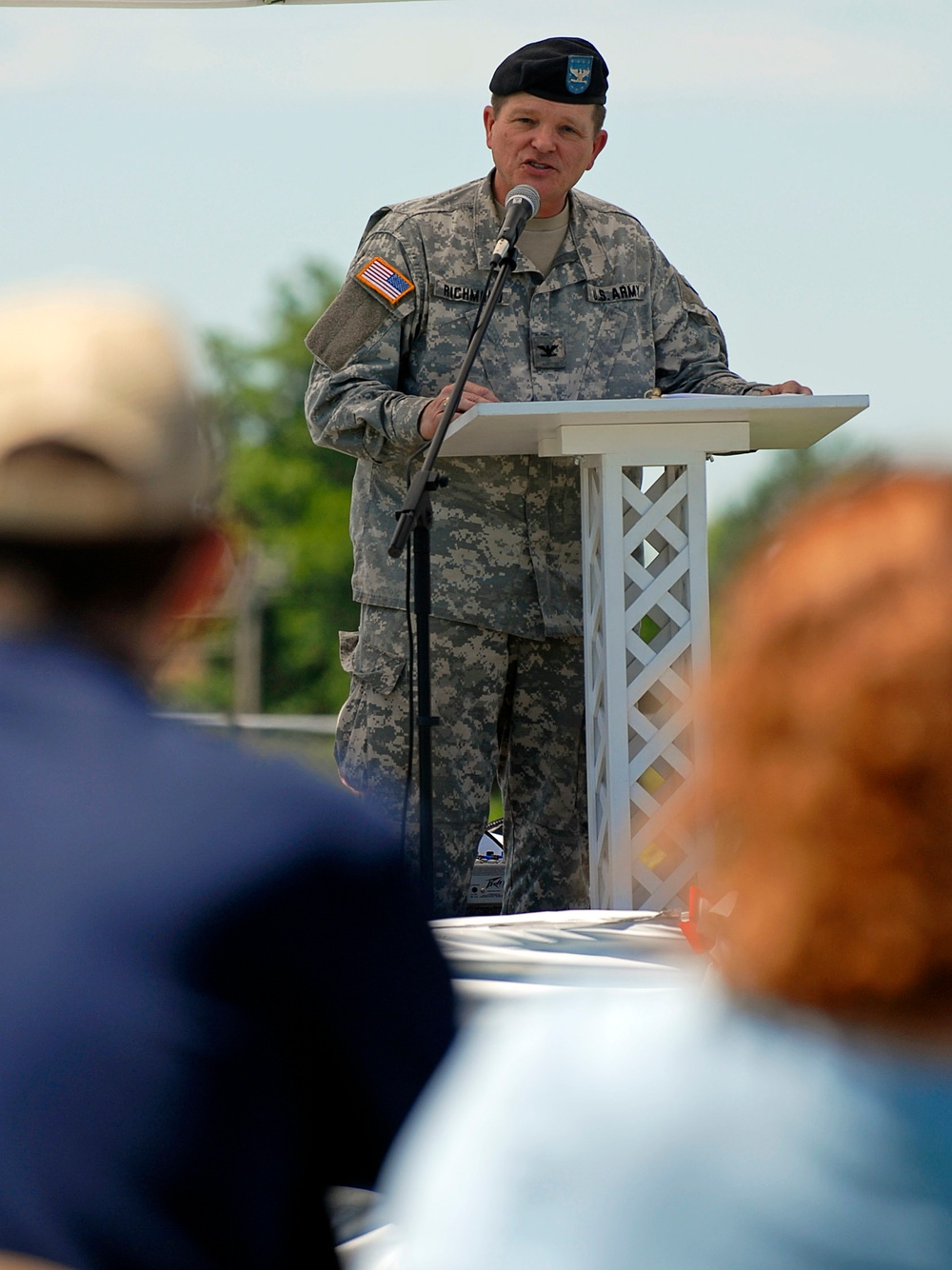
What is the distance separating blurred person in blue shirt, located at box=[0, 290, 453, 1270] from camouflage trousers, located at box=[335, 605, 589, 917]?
7.20 feet

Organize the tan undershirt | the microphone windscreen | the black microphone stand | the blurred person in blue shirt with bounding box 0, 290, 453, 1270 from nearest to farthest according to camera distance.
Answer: the blurred person in blue shirt with bounding box 0, 290, 453, 1270
the black microphone stand
the microphone windscreen
the tan undershirt

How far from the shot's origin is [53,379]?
826mm

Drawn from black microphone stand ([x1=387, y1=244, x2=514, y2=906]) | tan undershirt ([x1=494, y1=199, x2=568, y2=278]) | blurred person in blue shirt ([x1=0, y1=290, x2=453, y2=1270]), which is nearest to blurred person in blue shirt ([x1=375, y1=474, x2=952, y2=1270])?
blurred person in blue shirt ([x1=0, y1=290, x2=453, y2=1270])

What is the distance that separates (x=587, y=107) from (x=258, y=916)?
2.57 meters

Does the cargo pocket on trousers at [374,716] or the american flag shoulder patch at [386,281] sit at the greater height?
the american flag shoulder patch at [386,281]

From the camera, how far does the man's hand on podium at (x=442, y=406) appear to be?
2.67 meters

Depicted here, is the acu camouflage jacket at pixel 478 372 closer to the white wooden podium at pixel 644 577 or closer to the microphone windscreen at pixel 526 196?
the white wooden podium at pixel 644 577

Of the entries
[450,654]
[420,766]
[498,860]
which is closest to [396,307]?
[450,654]

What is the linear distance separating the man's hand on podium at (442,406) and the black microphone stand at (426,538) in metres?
0.05

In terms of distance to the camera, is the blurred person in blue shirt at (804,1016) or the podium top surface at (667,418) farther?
the podium top surface at (667,418)

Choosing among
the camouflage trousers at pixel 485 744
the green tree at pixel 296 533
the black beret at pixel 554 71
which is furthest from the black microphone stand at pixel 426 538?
the green tree at pixel 296 533

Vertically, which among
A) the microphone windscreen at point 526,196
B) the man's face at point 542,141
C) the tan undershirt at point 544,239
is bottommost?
the microphone windscreen at point 526,196

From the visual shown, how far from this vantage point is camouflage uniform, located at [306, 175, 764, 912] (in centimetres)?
303

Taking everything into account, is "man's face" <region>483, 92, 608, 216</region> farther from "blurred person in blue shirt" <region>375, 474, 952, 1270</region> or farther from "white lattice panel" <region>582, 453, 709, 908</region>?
"blurred person in blue shirt" <region>375, 474, 952, 1270</region>
